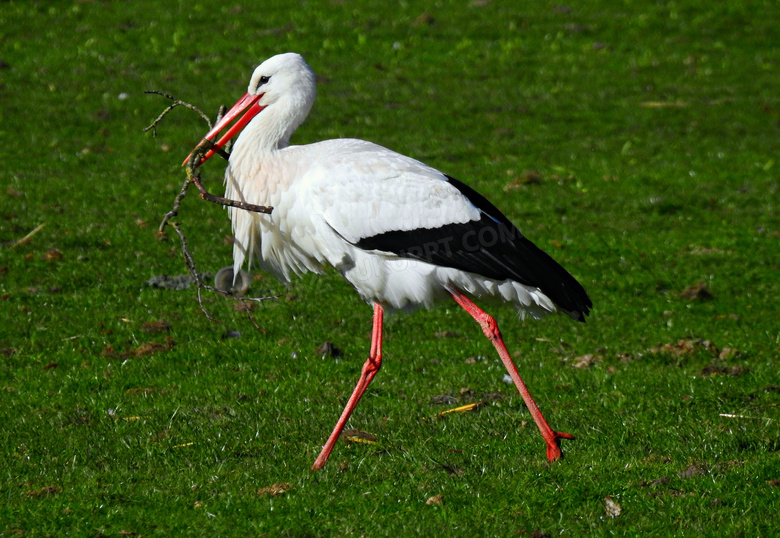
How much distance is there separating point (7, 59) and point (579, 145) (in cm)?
880

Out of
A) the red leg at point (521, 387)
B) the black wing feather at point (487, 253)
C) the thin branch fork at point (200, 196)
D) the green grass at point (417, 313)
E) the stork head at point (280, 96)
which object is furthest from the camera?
the stork head at point (280, 96)

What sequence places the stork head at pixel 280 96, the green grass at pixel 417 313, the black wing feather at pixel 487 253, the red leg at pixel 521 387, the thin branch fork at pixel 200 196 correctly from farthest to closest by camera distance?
the stork head at pixel 280 96
the black wing feather at pixel 487 253
the red leg at pixel 521 387
the thin branch fork at pixel 200 196
the green grass at pixel 417 313

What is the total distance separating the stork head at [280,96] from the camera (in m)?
5.87

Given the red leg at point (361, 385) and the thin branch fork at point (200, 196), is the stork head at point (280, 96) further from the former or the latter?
the red leg at point (361, 385)

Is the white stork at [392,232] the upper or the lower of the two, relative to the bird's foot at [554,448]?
upper

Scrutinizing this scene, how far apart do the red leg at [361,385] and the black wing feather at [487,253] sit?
450 millimetres

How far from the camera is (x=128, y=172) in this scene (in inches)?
456

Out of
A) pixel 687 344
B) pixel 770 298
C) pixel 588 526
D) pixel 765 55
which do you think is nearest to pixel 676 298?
pixel 770 298

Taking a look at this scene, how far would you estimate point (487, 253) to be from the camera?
5.49m

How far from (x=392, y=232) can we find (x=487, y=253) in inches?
21.4

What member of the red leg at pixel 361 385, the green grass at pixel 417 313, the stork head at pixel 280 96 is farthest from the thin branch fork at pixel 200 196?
the green grass at pixel 417 313

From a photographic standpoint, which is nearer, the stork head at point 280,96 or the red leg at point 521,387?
the red leg at point 521,387

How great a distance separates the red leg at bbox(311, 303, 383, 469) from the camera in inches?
200

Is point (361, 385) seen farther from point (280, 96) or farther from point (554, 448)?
point (280, 96)
